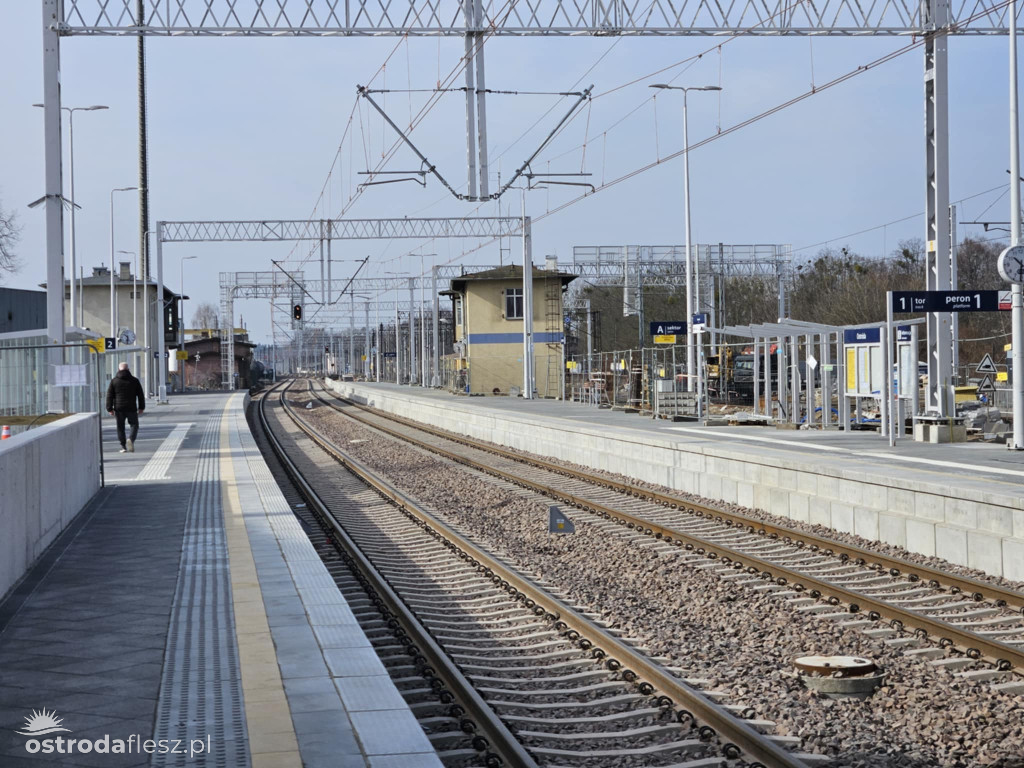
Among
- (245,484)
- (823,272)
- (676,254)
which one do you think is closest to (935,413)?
(245,484)

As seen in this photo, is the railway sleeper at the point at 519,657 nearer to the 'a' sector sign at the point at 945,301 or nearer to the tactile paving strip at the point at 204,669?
the tactile paving strip at the point at 204,669

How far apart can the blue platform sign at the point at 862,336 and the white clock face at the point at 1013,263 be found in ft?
8.72

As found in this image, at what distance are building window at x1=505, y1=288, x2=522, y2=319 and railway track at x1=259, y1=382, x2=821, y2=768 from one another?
45.3 m

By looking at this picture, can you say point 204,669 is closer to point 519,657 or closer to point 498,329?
point 519,657

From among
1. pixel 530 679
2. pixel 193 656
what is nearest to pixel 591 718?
→ pixel 530 679

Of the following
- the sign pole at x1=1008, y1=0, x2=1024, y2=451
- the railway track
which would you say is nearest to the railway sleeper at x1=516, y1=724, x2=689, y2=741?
the railway track

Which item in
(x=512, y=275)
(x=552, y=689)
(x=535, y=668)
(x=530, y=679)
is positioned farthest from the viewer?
(x=512, y=275)

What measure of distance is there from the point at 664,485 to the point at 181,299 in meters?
56.1

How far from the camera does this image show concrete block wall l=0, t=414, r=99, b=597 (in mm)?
8656

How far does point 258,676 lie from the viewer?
6.12 meters

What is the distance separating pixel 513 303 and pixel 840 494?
149 feet

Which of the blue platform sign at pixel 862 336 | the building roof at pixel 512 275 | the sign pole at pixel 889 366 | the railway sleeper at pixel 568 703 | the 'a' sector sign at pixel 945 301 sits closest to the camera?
the railway sleeper at pixel 568 703

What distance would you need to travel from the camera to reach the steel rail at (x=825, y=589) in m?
7.35

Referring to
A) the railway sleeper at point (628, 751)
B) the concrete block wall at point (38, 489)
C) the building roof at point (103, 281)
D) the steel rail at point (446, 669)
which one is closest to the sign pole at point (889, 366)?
the steel rail at point (446, 669)
